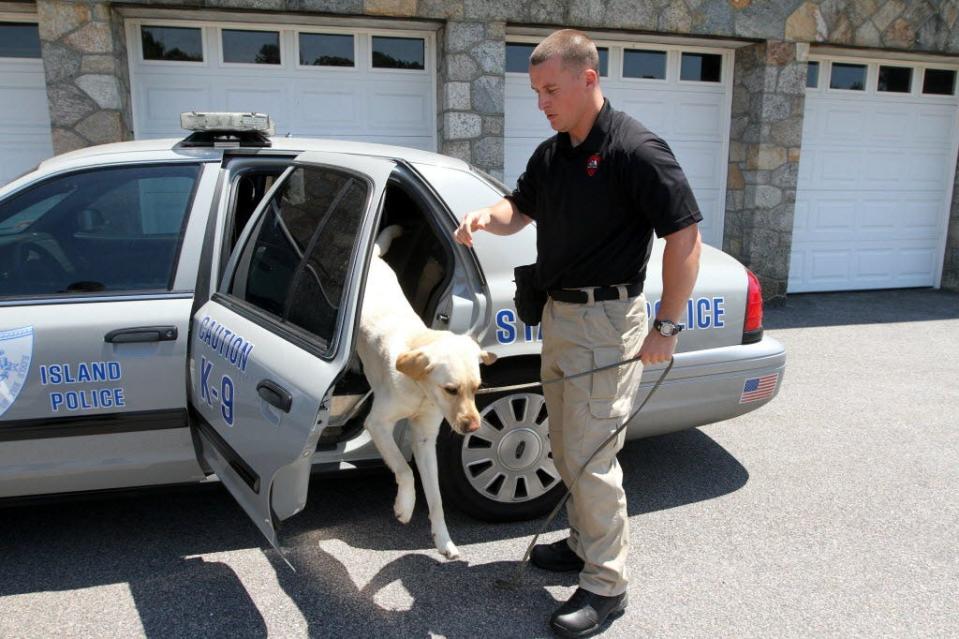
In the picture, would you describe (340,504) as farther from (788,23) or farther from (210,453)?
(788,23)

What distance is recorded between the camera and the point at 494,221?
283 centimetres

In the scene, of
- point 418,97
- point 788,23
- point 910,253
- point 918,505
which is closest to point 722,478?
point 918,505

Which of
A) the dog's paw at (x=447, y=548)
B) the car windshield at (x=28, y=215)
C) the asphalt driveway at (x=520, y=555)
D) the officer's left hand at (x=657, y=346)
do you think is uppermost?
the car windshield at (x=28, y=215)

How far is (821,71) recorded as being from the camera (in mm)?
9078

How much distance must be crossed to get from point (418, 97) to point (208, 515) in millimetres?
5588

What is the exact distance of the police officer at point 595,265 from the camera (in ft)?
7.77

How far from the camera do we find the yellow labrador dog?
2432 millimetres

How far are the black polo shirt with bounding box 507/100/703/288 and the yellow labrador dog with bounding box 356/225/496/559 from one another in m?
0.46

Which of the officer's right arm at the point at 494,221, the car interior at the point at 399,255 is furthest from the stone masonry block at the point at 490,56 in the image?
the officer's right arm at the point at 494,221

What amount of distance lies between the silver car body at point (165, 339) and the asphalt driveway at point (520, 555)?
0.84ft

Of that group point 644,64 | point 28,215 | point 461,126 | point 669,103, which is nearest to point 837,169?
point 669,103

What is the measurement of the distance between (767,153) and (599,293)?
7.04 m

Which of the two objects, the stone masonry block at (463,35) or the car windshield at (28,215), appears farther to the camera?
the stone masonry block at (463,35)

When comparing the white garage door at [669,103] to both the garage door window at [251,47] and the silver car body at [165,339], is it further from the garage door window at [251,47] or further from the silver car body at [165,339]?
the silver car body at [165,339]
